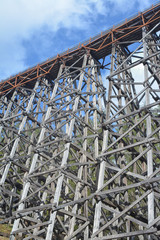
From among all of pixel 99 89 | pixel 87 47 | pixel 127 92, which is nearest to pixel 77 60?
pixel 87 47

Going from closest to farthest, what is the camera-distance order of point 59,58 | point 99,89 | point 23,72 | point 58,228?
point 58,228
point 99,89
point 59,58
point 23,72

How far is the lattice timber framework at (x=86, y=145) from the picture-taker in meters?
8.41

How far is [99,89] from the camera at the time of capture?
13297 millimetres

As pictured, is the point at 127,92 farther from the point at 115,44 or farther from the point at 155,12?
the point at 155,12

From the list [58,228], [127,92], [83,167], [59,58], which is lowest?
[58,228]

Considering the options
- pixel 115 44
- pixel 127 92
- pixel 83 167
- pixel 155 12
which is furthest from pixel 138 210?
pixel 155 12

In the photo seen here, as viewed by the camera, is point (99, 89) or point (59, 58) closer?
point (99, 89)

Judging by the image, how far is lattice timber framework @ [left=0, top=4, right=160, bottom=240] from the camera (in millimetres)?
8414

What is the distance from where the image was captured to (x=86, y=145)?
10672 mm

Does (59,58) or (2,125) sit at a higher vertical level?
(59,58)

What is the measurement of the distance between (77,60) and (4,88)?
6.37 meters

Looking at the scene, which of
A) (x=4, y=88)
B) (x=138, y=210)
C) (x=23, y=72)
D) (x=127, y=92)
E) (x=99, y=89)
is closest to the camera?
(x=138, y=210)

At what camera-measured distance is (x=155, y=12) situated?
12.3 meters

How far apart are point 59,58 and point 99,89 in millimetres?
3164
